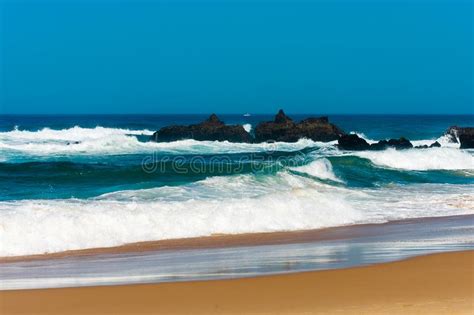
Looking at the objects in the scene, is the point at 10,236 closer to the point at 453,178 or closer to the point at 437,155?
the point at 453,178

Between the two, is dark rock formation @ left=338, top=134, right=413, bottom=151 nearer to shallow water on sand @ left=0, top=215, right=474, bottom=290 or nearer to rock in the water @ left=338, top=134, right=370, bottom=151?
rock in the water @ left=338, top=134, right=370, bottom=151

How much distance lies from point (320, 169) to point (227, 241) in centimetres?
1125

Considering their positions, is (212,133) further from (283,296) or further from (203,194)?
(283,296)

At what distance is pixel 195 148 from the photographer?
120 ft

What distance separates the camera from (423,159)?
28516 millimetres

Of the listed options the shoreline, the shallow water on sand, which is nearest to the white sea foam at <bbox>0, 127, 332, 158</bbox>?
the shoreline

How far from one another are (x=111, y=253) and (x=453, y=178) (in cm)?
1649

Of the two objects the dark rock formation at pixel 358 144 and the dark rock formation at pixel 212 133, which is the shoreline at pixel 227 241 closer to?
the dark rock formation at pixel 358 144

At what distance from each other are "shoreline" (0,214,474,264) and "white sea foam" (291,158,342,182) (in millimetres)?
8422

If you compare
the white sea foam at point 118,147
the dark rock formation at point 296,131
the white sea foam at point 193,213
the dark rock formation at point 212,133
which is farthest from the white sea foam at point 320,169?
the dark rock formation at point 212,133

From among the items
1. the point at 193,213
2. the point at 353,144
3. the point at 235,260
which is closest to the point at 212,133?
the point at 353,144

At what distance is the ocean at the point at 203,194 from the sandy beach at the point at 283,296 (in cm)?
374

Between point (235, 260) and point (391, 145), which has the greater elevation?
point (391, 145)

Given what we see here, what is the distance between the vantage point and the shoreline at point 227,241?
431 inches
